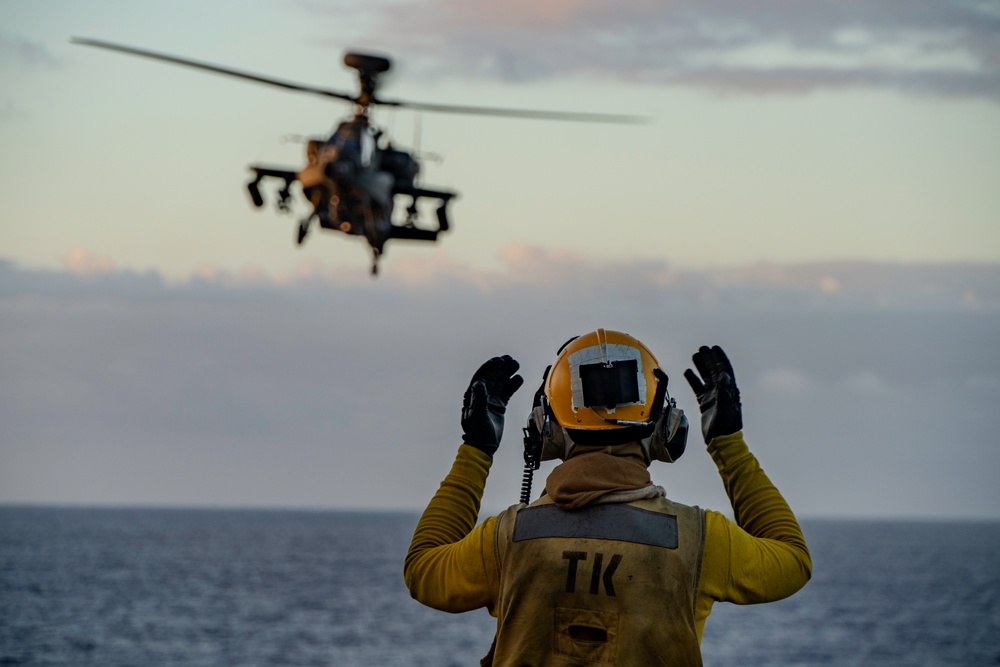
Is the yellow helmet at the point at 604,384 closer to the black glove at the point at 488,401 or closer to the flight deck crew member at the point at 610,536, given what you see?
the flight deck crew member at the point at 610,536

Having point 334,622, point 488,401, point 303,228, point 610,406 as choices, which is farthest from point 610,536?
point 334,622

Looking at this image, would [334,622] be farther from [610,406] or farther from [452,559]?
[610,406]

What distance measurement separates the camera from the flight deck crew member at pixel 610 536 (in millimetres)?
5562

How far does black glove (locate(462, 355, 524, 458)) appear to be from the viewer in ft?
20.6

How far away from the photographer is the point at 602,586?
220 inches

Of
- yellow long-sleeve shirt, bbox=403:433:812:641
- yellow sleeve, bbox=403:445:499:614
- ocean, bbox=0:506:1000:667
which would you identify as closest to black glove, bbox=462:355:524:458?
yellow long-sleeve shirt, bbox=403:433:812:641

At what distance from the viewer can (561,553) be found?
5.68 metres

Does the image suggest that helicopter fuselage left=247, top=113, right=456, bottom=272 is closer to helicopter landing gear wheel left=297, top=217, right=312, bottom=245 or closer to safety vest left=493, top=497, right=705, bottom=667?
helicopter landing gear wheel left=297, top=217, right=312, bottom=245

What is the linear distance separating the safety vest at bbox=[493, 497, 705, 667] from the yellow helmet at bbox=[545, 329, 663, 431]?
370 millimetres

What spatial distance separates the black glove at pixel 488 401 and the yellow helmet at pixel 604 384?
353 millimetres

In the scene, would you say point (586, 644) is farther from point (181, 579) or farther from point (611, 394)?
point (181, 579)

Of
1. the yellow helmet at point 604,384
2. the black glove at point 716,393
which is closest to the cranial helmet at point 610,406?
the yellow helmet at point 604,384

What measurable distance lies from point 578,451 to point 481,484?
553mm

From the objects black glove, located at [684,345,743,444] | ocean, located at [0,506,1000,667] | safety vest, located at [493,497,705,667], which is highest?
black glove, located at [684,345,743,444]
